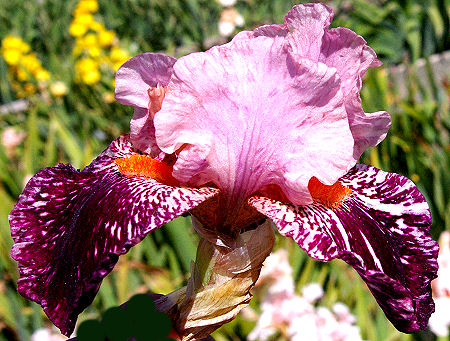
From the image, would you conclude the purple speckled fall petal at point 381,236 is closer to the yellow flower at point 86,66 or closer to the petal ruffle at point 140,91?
the petal ruffle at point 140,91

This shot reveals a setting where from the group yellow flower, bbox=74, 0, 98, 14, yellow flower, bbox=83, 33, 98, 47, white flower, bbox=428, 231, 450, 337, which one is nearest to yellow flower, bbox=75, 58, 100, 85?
yellow flower, bbox=83, 33, 98, 47

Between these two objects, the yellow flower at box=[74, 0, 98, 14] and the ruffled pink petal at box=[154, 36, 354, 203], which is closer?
the ruffled pink petal at box=[154, 36, 354, 203]

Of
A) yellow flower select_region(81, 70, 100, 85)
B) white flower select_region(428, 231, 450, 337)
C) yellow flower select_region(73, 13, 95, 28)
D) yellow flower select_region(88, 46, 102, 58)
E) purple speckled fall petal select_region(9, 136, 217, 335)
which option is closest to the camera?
purple speckled fall petal select_region(9, 136, 217, 335)

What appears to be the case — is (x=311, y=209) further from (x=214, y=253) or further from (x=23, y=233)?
(x=23, y=233)

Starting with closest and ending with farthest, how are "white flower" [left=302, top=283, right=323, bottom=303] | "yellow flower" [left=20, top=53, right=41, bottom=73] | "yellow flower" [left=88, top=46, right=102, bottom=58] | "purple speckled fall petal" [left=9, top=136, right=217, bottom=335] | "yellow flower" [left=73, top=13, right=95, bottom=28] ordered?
"purple speckled fall petal" [left=9, top=136, right=217, bottom=335] → "white flower" [left=302, top=283, right=323, bottom=303] → "yellow flower" [left=88, top=46, right=102, bottom=58] → "yellow flower" [left=20, top=53, right=41, bottom=73] → "yellow flower" [left=73, top=13, right=95, bottom=28]

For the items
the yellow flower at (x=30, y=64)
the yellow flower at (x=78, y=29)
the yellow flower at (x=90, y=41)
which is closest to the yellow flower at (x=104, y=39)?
the yellow flower at (x=90, y=41)

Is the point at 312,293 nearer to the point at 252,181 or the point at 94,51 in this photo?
the point at 252,181

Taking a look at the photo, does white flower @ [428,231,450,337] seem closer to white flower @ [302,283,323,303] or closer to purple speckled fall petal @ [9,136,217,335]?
white flower @ [302,283,323,303]

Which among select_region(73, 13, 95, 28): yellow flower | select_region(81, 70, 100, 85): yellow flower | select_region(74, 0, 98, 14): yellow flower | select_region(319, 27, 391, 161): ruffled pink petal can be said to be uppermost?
select_region(319, 27, 391, 161): ruffled pink petal
